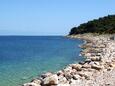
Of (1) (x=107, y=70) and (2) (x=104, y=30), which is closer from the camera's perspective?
(1) (x=107, y=70)

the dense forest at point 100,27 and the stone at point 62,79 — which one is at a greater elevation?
the dense forest at point 100,27

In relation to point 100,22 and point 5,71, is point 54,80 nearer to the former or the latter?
point 5,71

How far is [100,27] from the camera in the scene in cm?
12306

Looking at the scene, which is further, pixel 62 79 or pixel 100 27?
pixel 100 27

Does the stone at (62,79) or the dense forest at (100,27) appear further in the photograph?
the dense forest at (100,27)

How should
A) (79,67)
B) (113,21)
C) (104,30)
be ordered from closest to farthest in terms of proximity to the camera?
(79,67)
(104,30)
(113,21)

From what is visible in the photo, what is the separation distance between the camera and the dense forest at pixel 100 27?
382 feet

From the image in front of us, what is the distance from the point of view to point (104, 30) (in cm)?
11700

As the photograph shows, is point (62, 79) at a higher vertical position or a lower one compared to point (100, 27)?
lower

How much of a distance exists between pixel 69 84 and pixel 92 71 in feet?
15.0

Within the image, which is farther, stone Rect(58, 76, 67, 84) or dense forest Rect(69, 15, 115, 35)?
dense forest Rect(69, 15, 115, 35)

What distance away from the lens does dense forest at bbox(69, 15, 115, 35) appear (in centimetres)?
11653

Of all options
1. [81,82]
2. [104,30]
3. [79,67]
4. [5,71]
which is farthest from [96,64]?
[104,30]

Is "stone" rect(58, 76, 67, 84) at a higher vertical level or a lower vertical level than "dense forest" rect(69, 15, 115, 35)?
lower
